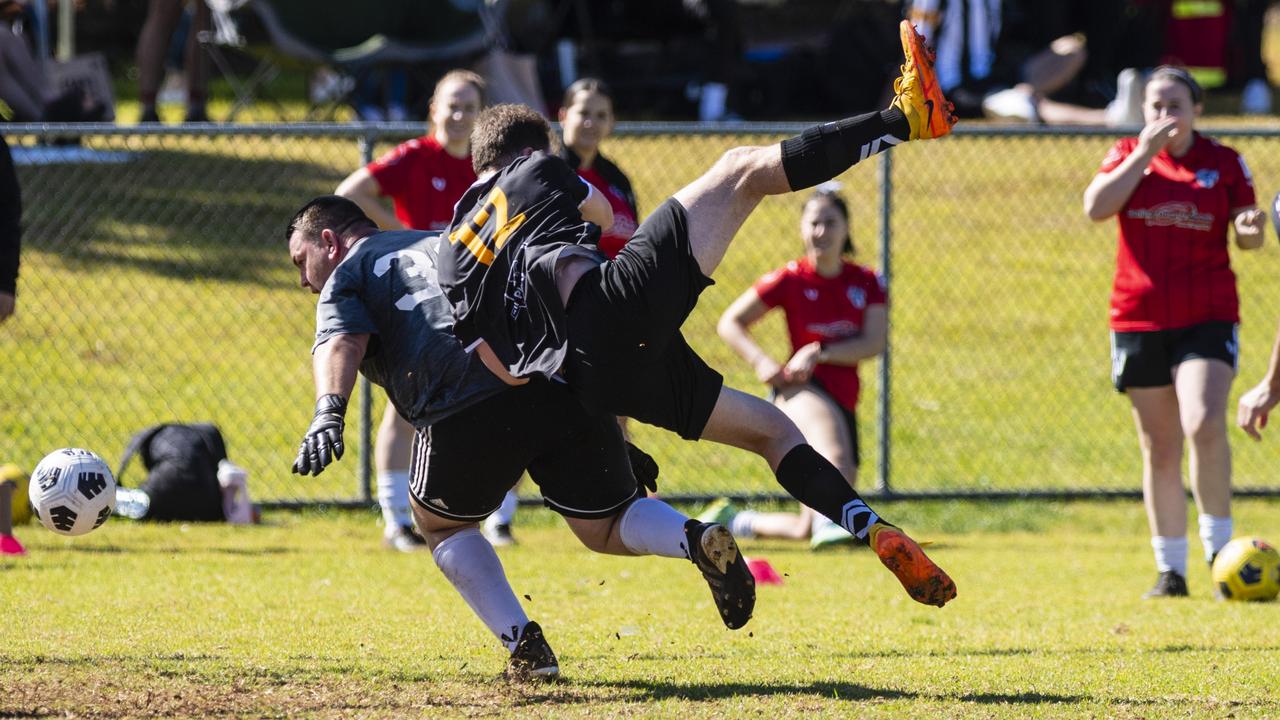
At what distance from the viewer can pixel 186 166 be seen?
13.9 m

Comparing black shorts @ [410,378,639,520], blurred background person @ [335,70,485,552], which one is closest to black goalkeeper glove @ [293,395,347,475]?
black shorts @ [410,378,639,520]

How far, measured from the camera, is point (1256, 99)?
1867cm

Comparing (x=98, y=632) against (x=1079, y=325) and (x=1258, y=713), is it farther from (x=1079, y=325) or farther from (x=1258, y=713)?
(x=1079, y=325)

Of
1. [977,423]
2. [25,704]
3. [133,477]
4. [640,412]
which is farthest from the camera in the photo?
[977,423]

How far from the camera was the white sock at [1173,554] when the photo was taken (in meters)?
7.34

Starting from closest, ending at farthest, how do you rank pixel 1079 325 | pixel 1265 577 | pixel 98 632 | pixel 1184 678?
pixel 1184 678 → pixel 98 632 → pixel 1265 577 → pixel 1079 325

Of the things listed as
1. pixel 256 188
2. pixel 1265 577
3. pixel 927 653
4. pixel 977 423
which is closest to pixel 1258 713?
pixel 927 653

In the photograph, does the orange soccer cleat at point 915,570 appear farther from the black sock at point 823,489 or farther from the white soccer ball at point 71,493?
the white soccer ball at point 71,493

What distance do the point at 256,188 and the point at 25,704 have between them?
978cm

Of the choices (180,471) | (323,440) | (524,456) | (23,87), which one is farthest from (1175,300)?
(23,87)

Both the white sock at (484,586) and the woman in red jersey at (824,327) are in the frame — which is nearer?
the white sock at (484,586)

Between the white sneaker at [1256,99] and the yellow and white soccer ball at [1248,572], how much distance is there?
502 inches

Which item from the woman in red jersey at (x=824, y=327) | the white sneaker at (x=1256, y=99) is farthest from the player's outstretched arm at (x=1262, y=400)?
the white sneaker at (x=1256, y=99)

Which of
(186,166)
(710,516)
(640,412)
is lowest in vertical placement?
(710,516)
